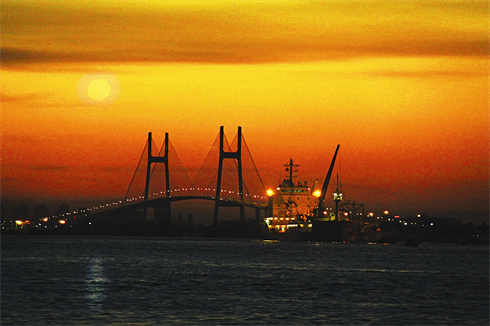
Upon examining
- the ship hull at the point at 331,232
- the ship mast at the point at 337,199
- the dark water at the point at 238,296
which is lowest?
the dark water at the point at 238,296

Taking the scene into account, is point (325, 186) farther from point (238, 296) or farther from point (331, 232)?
point (238, 296)

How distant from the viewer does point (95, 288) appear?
29.2m

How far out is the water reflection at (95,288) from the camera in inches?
920

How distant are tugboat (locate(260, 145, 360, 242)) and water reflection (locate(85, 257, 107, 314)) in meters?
57.6

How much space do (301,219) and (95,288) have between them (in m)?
70.0

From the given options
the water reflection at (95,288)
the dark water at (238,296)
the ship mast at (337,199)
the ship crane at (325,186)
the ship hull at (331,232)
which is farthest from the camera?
the ship crane at (325,186)

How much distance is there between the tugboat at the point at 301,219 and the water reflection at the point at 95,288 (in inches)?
2269

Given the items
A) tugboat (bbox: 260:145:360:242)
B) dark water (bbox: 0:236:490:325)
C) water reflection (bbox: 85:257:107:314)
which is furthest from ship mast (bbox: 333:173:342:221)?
water reflection (bbox: 85:257:107:314)

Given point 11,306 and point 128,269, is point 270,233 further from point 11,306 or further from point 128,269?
point 11,306

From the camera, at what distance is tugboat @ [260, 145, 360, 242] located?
3816 inches

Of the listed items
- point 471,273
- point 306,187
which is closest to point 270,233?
point 306,187

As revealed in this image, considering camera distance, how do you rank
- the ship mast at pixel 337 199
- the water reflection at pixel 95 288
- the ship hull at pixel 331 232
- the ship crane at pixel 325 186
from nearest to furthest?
1. the water reflection at pixel 95 288
2. the ship hull at pixel 331 232
3. the ship mast at pixel 337 199
4. the ship crane at pixel 325 186

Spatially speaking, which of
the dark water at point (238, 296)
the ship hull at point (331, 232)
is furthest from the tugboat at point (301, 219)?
the dark water at point (238, 296)

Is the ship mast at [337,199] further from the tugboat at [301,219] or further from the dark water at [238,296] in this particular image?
the dark water at [238,296]
